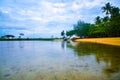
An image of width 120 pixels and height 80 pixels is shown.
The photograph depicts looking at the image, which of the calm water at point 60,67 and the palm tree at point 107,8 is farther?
the palm tree at point 107,8

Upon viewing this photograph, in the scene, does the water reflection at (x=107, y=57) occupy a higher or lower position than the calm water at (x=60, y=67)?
lower

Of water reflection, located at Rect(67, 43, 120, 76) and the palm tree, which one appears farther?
the palm tree

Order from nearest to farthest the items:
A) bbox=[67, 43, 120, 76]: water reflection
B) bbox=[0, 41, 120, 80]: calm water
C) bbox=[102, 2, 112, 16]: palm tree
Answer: bbox=[0, 41, 120, 80]: calm water
bbox=[67, 43, 120, 76]: water reflection
bbox=[102, 2, 112, 16]: palm tree

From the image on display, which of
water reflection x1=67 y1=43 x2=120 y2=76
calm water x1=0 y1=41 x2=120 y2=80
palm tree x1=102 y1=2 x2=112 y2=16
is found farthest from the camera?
palm tree x1=102 y1=2 x2=112 y2=16

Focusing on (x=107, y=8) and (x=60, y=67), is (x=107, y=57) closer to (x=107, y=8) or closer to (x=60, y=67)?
(x=60, y=67)

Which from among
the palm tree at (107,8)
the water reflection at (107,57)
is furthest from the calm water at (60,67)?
the palm tree at (107,8)

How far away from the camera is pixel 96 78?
793 cm

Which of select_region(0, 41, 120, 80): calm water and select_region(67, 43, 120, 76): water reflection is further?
select_region(67, 43, 120, 76): water reflection

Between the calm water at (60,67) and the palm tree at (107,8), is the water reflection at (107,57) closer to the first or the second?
the calm water at (60,67)

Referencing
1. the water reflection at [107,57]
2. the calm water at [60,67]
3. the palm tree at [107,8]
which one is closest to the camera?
the calm water at [60,67]

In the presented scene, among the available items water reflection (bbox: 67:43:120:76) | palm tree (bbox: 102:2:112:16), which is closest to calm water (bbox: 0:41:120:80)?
water reflection (bbox: 67:43:120:76)

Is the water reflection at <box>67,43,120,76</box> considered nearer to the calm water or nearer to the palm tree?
the calm water

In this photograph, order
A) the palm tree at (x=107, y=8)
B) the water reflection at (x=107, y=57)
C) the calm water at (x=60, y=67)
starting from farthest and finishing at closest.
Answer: the palm tree at (x=107, y=8)
the water reflection at (x=107, y=57)
the calm water at (x=60, y=67)

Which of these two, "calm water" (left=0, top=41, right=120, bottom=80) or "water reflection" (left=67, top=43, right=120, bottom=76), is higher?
"calm water" (left=0, top=41, right=120, bottom=80)
